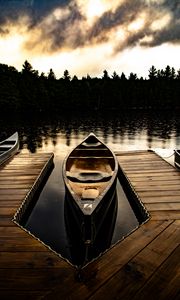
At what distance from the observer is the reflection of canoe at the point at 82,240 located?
7775 millimetres

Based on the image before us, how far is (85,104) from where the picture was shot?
96.3 metres

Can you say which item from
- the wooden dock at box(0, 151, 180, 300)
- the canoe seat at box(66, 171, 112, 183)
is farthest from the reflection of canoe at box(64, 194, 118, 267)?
the canoe seat at box(66, 171, 112, 183)

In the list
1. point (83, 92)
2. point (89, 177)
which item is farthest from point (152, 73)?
point (89, 177)

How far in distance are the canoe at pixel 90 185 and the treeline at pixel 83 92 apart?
62.4 metres

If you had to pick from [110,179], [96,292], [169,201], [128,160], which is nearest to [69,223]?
[110,179]

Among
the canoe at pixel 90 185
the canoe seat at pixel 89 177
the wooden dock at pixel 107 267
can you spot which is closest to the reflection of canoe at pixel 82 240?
the canoe at pixel 90 185

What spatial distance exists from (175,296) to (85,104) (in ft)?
307

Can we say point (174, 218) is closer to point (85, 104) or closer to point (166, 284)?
point (166, 284)

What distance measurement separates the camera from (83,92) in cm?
9431

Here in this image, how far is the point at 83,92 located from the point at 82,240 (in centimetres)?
8997

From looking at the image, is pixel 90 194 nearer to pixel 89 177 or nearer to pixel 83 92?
pixel 89 177

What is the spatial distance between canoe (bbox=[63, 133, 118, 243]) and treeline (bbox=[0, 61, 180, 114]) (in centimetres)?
6241

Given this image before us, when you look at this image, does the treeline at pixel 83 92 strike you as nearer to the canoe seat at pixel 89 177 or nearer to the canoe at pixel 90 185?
the canoe at pixel 90 185

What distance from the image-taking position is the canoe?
7031mm
